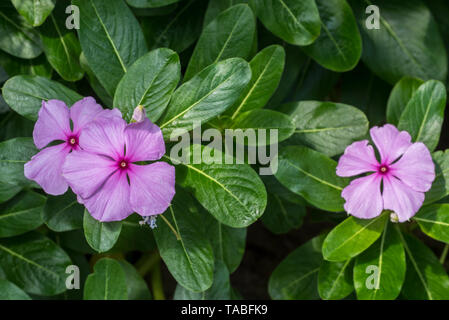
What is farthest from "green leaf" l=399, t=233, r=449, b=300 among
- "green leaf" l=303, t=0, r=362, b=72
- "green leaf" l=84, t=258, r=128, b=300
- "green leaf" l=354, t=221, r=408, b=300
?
"green leaf" l=84, t=258, r=128, b=300

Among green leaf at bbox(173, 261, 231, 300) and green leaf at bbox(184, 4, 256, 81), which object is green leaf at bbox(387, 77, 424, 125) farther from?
green leaf at bbox(173, 261, 231, 300)

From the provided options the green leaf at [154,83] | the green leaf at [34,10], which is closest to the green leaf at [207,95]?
the green leaf at [154,83]

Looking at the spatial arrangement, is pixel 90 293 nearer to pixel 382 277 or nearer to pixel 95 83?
pixel 95 83

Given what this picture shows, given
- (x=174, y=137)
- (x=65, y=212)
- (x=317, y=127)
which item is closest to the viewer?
(x=174, y=137)

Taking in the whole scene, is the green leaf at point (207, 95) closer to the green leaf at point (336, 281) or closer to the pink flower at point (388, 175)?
the pink flower at point (388, 175)

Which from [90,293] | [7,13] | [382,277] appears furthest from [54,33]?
[382,277]

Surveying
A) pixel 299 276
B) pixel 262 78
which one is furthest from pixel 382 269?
pixel 262 78
